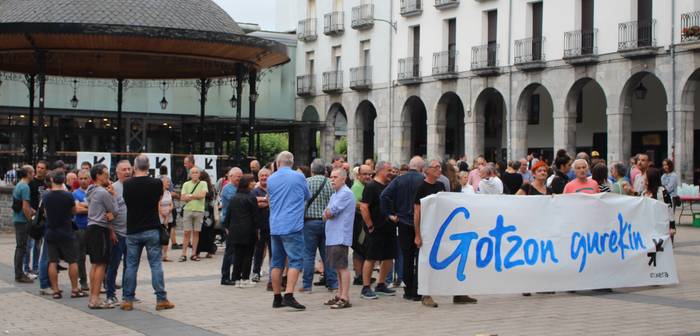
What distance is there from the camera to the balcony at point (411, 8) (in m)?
46.7

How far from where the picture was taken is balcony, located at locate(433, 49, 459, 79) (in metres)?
44.9

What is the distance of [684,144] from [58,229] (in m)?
27.2

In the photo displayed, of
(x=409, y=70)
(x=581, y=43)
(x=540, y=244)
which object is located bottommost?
(x=540, y=244)

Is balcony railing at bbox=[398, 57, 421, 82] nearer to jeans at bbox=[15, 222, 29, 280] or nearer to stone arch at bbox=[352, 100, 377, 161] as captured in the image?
stone arch at bbox=[352, 100, 377, 161]

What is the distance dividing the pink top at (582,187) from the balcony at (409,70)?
1303 inches

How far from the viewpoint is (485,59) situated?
42938 mm

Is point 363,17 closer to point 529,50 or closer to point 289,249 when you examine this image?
point 529,50

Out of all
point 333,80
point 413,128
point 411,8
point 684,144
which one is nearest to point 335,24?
point 333,80

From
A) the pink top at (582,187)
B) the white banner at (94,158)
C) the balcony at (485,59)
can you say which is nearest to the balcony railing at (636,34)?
the balcony at (485,59)

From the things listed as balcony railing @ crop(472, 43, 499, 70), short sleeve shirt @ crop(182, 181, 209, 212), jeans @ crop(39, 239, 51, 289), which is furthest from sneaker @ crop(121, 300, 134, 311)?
balcony railing @ crop(472, 43, 499, 70)

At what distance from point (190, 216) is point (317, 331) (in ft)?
28.1

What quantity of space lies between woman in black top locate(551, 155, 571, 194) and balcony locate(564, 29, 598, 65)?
23160 millimetres

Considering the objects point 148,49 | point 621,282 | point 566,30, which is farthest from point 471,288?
point 566,30

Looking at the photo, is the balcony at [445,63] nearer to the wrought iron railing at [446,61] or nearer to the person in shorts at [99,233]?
the wrought iron railing at [446,61]
